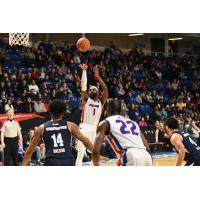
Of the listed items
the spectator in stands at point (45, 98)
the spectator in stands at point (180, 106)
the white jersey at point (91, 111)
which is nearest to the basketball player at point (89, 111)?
the white jersey at point (91, 111)

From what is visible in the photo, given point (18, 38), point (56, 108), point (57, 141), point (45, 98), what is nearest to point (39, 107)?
point (45, 98)

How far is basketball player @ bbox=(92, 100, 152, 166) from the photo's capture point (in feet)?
18.3

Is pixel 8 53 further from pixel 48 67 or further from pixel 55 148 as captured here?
pixel 55 148

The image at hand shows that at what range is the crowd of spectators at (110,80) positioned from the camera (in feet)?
55.6

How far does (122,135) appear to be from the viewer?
18.5 feet

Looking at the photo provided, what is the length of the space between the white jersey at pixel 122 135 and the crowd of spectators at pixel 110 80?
30.5 feet

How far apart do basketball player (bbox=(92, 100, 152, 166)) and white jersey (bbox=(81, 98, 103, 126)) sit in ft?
15.4

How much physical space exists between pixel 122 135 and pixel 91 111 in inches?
194

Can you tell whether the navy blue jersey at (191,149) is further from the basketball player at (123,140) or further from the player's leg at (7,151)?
the player's leg at (7,151)

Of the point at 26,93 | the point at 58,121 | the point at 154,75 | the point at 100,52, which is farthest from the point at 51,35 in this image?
the point at 58,121

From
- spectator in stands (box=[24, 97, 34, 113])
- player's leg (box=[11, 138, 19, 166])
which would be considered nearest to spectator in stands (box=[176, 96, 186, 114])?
spectator in stands (box=[24, 97, 34, 113])

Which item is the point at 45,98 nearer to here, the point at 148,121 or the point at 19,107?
the point at 19,107

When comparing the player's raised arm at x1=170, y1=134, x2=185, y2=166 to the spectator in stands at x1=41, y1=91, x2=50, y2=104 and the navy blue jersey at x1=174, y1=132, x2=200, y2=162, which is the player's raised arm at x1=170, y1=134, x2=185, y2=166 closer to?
the navy blue jersey at x1=174, y1=132, x2=200, y2=162
